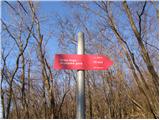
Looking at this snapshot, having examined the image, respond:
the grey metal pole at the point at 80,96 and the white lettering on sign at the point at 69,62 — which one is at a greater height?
the white lettering on sign at the point at 69,62

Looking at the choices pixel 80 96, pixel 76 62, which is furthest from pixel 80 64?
pixel 80 96

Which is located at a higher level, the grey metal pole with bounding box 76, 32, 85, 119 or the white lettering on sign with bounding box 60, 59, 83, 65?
the white lettering on sign with bounding box 60, 59, 83, 65

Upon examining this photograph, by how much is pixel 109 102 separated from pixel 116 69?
3.26 metres

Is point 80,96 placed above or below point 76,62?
below

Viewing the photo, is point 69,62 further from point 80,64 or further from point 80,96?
point 80,96

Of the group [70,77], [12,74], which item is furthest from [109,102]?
[12,74]

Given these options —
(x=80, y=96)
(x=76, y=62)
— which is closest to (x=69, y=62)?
(x=76, y=62)

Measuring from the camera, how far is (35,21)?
17.3ft

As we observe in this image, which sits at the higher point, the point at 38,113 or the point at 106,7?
the point at 106,7

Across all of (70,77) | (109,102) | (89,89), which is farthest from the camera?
(109,102)

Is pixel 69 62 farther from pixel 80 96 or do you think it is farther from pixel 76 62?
pixel 80 96

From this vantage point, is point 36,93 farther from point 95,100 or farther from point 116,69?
point 95,100

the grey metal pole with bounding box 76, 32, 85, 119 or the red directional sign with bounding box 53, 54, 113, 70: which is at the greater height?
the red directional sign with bounding box 53, 54, 113, 70

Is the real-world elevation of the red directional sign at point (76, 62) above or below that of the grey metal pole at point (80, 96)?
above
